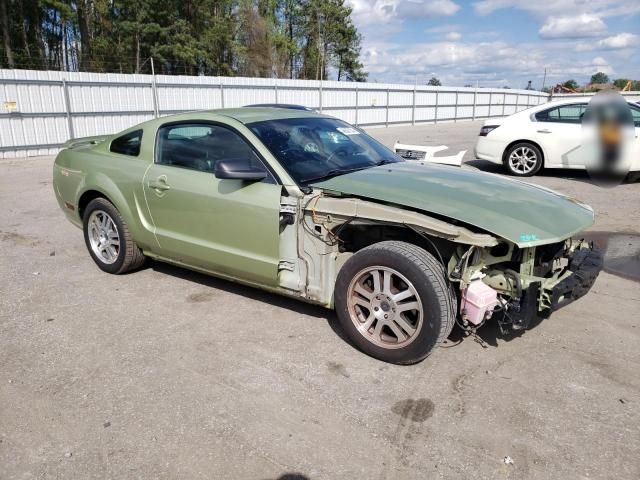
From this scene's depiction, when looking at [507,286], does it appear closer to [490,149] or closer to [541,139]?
[541,139]

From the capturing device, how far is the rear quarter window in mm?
4629

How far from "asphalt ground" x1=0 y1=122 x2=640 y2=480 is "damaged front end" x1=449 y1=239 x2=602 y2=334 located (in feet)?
1.24

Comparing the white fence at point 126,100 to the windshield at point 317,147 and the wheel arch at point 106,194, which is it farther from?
the windshield at point 317,147

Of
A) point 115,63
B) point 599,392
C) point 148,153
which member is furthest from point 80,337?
point 115,63

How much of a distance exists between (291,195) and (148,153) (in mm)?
1659

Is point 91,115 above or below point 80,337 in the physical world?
above

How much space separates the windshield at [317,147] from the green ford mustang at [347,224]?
0.01 m

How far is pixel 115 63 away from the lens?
31.6 meters

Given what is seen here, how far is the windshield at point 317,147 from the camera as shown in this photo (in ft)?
12.4

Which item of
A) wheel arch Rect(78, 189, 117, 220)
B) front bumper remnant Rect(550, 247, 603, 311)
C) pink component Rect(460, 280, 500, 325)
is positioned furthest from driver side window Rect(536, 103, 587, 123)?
wheel arch Rect(78, 189, 117, 220)

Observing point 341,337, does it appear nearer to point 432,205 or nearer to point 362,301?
point 362,301

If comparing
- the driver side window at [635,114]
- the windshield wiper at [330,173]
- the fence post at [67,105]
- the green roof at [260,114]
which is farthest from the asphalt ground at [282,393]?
the fence post at [67,105]

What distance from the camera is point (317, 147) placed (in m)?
4.08

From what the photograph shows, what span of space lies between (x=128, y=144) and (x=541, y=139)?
25.1ft
